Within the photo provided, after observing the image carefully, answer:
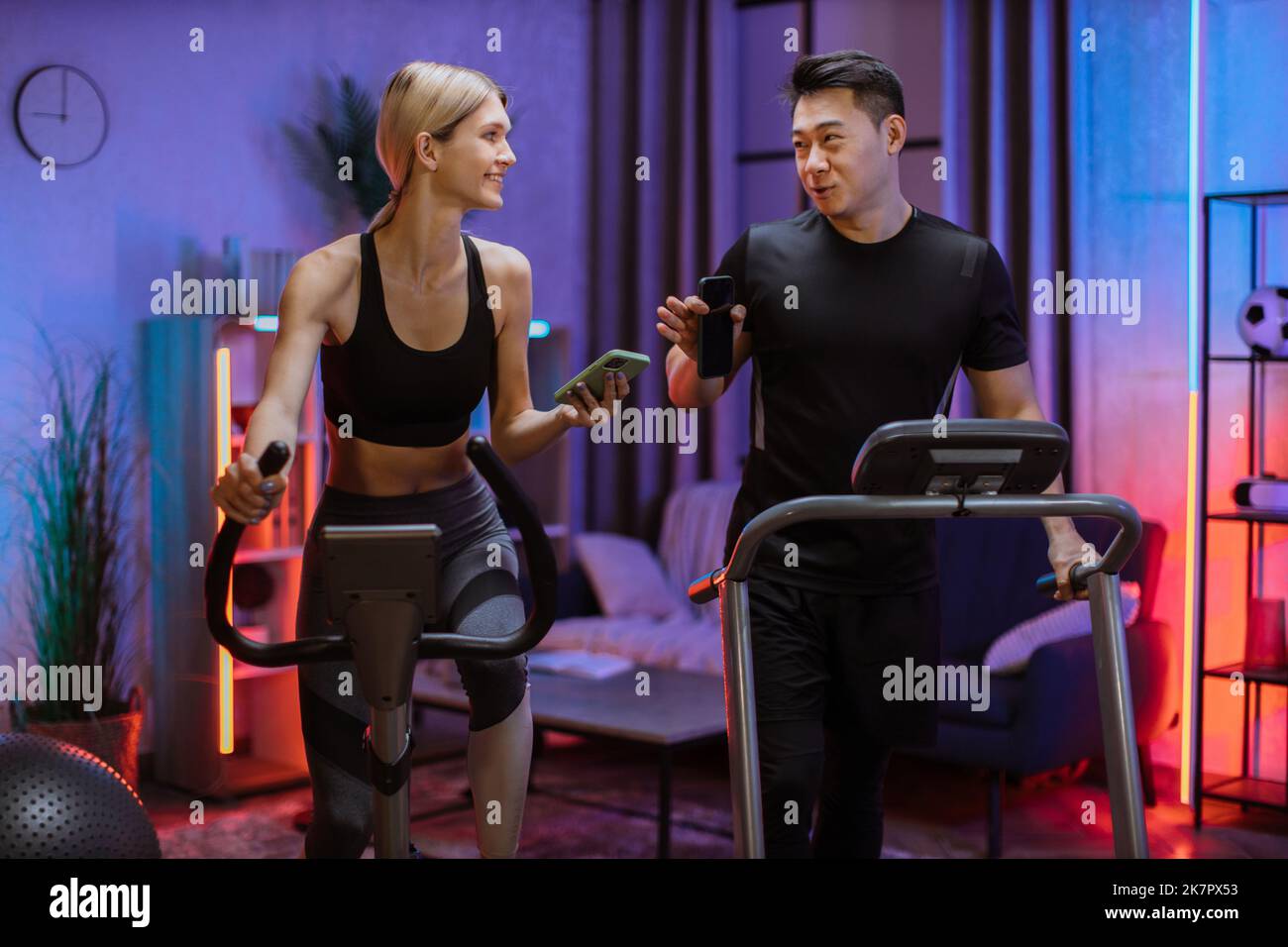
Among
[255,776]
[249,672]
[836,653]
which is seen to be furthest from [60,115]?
[836,653]

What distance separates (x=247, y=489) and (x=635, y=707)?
2.12 m

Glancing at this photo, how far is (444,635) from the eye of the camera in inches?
67.2

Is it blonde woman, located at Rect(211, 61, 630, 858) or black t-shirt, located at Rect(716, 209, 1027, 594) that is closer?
blonde woman, located at Rect(211, 61, 630, 858)

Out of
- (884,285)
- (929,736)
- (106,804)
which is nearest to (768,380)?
(884,285)

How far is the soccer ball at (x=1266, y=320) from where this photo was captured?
3715 mm

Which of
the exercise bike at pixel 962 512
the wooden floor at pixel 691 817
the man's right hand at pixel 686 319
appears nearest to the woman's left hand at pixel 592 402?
the man's right hand at pixel 686 319

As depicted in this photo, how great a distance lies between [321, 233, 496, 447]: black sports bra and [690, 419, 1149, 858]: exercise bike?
48cm

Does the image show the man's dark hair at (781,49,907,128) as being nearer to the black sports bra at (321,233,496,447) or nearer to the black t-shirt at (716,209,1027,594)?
the black t-shirt at (716,209,1027,594)

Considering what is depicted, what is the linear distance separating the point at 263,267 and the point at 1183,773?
114 inches

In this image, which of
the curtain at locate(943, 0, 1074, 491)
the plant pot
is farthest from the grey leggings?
the curtain at locate(943, 0, 1074, 491)

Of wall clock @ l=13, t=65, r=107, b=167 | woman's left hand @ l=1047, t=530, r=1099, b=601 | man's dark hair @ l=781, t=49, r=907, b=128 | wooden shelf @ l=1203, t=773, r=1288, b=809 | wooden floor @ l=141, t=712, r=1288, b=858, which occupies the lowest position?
wooden floor @ l=141, t=712, r=1288, b=858

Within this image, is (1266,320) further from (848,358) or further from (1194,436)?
(848,358)

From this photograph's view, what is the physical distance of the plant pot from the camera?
3619mm
